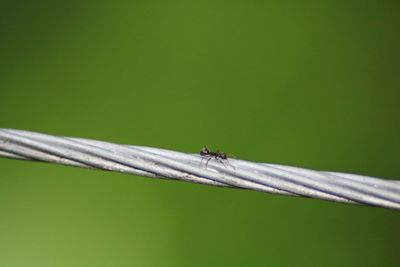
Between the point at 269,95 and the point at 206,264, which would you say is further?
the point at 269,95

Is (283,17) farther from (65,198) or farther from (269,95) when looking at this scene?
(65,198)

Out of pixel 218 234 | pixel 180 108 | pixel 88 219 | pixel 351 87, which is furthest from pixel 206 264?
pixel 351 87

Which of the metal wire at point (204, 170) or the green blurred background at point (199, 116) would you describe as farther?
the green blurred background at point (199, 116)

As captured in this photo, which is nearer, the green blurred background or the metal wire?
the metal wire

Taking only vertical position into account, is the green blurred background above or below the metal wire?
above

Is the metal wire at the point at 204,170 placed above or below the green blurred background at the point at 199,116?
below
